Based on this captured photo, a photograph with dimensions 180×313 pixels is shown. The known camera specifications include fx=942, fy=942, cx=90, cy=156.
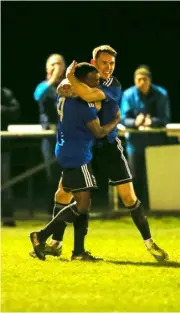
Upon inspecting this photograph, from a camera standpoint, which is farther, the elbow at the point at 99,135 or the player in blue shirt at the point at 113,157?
the player in blue shirt at the point at 113,157

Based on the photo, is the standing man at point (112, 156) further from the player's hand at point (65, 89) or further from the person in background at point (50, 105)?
the person in background at point (50, 105)

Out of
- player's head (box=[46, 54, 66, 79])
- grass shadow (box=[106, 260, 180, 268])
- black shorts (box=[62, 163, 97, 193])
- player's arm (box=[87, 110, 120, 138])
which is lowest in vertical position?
grass shadow (box=[106, 260, 180, 268])

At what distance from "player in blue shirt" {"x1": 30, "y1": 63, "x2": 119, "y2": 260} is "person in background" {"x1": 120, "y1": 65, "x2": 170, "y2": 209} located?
3658mm

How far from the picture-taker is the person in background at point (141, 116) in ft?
38.9

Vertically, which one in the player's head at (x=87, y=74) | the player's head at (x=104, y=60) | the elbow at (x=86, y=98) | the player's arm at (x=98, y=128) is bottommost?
the player's arm at (x=98, y=128)

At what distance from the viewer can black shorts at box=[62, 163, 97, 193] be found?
8.05m

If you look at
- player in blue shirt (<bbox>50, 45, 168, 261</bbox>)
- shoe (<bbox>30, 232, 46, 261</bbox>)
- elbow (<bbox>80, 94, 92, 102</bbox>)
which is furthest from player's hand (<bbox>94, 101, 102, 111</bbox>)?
shoe (<bbox>30, 232, 46, 261</bbox>)

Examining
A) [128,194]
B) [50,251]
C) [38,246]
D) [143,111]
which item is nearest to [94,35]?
[143,111]

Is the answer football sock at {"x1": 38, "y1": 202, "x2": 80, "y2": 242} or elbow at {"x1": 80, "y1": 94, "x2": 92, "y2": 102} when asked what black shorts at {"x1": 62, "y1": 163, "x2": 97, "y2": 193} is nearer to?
football sock at {"x1": 38, "y1": 202, "x2": 80, "y2": 242}

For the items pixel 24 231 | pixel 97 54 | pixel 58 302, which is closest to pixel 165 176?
pixel 24 231

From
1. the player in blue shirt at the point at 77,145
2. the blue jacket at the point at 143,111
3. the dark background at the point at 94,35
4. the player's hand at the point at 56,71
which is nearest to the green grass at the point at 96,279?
the player in blue shirt at the point at 77,145

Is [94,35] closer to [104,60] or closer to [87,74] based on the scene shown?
[104,60]

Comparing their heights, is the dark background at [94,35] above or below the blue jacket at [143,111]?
above

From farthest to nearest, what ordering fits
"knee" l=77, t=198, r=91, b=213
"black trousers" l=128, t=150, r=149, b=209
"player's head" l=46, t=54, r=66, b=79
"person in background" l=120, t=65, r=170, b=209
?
"person in background" l=120, t=65, r=170, b=209
"black trousers" l=128, t=150, r=149, b=209
"player's head" l=46, t=54, r=66, b=79
"knee" l=77, t=198, r=91, b=213
